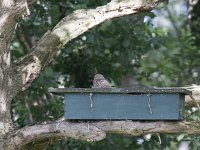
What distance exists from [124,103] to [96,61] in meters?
2.87

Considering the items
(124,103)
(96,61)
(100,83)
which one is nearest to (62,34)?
(100,83)

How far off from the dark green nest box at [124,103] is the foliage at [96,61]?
193 cm

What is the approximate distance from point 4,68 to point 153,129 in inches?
41.5

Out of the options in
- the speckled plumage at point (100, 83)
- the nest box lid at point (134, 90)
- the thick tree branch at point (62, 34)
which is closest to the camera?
the nest box lid at point (134, 90)

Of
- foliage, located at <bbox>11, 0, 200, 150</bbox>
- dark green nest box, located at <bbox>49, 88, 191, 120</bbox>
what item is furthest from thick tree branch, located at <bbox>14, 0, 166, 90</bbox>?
foliage, located at <bbox>11, 0, 200, 150</bbox>

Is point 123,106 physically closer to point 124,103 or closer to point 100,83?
point 124,103

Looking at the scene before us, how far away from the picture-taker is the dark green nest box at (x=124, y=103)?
2.84m

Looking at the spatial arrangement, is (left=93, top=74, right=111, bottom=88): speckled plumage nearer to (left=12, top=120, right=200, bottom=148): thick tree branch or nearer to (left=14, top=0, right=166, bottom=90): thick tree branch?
(left=12, top=120, right=200, bottom=148): thick tree branch

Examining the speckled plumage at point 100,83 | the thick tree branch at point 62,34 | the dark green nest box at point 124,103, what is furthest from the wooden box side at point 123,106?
the thick tree branch at point 62,34

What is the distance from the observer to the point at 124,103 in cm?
291

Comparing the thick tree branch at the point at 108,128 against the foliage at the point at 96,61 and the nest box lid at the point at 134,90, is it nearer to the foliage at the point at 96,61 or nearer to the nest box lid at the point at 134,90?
the nest box lid at the point at 134,90

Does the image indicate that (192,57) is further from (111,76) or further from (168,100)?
(168,100)

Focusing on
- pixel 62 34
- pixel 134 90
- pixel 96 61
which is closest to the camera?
pixel 134 90

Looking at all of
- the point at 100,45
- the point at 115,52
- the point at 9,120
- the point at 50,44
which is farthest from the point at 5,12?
the point at 115,52
